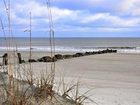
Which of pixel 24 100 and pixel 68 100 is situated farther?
pixel 68 100

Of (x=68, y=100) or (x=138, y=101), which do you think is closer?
(x=68, y=100)

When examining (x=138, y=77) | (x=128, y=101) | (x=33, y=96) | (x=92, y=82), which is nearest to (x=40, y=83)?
(x=33, y=96)

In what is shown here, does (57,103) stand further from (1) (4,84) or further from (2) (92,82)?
(2) (92,82)

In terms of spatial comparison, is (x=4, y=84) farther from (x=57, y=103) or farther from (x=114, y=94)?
(x=114, y=94)

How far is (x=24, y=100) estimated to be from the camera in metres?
4.45

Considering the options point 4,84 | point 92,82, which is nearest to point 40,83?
point 4,84

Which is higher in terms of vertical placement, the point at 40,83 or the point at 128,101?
the point at 40,83

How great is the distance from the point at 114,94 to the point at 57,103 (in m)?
3.10

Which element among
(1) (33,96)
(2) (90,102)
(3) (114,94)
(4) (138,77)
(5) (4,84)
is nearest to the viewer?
(1) (33,96)

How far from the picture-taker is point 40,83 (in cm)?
517

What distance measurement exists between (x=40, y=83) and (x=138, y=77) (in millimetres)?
7453

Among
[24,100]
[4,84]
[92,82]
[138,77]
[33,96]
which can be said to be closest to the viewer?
[24,100]

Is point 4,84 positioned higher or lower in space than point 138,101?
higher

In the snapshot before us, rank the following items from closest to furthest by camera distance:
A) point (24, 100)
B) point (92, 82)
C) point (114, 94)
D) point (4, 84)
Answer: point (24, 100)
point (4, 84)
point (114, 94)
point (92, 82)
